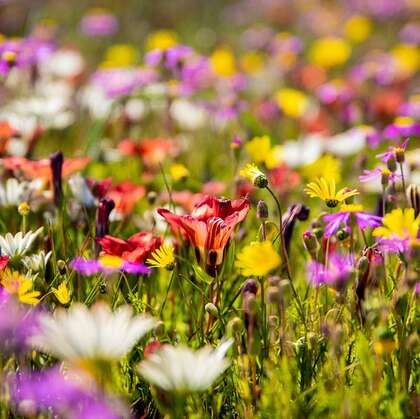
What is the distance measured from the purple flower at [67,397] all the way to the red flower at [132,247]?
8.1 inches

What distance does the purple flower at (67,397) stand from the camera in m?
0.70

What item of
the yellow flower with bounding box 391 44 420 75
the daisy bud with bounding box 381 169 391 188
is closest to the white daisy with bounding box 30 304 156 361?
the daisy bud with bounding box 381 169 391 188

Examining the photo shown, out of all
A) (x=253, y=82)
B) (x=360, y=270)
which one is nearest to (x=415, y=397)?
(x=360, y=270)

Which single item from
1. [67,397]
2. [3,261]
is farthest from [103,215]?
[67,397]

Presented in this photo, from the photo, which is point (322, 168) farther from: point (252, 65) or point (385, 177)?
point (252, 65)

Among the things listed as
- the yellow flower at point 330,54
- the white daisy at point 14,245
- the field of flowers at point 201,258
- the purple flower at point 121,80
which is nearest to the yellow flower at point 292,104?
the field of flowers at point 201,258

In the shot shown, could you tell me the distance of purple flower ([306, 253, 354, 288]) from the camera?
87cm

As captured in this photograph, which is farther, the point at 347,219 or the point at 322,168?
the point at 322,168

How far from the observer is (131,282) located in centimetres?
117

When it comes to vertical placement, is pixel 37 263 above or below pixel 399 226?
below

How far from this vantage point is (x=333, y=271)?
35.4 inches

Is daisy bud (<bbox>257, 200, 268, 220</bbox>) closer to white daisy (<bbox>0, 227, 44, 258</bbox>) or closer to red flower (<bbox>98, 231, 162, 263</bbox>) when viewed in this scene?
red flower (<bbox>98, 231, 162, 263</bbox>)

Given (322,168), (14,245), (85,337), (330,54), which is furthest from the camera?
(330,54)

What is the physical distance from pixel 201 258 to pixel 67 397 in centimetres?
34
